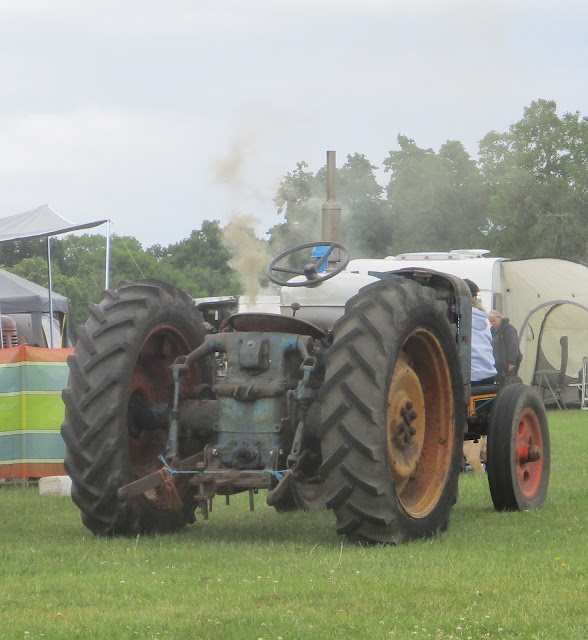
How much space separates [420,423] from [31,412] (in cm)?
518

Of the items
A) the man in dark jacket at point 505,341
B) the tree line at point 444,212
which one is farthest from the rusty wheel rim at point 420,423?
the tree line at point 444,212

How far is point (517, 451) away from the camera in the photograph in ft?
29.9

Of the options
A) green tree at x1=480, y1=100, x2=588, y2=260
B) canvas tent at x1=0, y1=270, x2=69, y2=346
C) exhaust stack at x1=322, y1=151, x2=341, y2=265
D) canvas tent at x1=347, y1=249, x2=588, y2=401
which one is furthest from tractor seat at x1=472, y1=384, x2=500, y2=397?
green tree at x1=480, y1=100, x2=588, y2=260

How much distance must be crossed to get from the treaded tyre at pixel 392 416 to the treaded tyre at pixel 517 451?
106 centimetres

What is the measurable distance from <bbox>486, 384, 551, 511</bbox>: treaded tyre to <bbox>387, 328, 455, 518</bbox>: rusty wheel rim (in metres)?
1.09

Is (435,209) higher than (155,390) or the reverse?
higher

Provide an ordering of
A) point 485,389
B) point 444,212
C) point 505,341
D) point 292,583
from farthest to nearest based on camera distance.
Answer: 1. point 444,212
2. point 505,341
3. point 485,389
4. point 292,583

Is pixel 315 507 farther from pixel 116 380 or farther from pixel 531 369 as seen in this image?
pixel 531 369

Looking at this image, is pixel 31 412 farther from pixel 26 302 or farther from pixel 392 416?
pixel 26 302

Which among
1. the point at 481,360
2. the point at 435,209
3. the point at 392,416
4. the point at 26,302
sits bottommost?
the point at 392,416

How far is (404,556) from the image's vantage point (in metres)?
6.47

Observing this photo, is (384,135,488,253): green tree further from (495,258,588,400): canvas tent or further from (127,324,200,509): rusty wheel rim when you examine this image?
(127,324,200,509): rusty wheel rim

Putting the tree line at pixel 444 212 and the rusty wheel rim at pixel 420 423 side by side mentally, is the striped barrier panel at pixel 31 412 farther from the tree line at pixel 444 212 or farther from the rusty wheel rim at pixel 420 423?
the tree line at pixel 444 212

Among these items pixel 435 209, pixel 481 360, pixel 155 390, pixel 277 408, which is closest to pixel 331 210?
pixel 481 360
